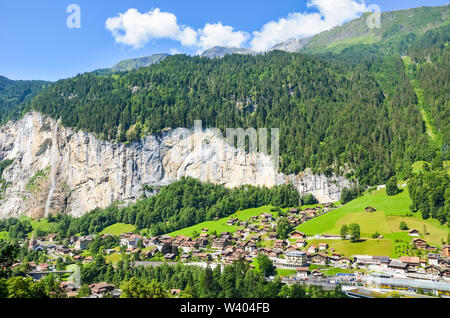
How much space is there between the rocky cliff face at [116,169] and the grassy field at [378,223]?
33395mm

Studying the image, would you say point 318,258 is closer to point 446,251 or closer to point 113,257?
point 446,251

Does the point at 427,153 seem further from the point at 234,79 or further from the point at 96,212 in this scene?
the point at 96,212

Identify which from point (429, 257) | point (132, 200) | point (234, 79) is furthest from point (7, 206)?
point (429, 257)

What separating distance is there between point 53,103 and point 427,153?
117 metres

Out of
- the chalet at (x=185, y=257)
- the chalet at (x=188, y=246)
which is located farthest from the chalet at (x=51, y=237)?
the chalet at (x=185, y=257)

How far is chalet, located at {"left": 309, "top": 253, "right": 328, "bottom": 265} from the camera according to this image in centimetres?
5832

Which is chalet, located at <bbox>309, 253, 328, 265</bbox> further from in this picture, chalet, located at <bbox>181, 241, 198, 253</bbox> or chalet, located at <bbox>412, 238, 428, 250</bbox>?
chalet, located at <bbox>181, 241, 198, 253</bbox>

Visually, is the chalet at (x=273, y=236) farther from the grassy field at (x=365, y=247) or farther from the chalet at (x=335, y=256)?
the chalet at (x=335, y=256)

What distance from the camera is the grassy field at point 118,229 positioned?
9788cm

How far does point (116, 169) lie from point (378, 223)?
264ft

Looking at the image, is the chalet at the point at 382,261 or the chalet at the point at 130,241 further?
the chalet at the point at 130,241

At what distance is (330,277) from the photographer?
50.4 meters

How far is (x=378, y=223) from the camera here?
69312 millimetres

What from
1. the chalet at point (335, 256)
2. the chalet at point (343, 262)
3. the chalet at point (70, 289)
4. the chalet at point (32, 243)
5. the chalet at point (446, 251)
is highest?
the chalet at point (446, 251)
